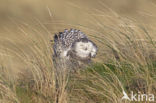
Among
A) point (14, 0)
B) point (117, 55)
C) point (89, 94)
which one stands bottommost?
point (89, 94)

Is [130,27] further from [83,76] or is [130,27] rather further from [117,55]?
[83,76]

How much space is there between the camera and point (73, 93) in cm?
429

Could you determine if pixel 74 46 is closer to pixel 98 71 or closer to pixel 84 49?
pixel 84 49

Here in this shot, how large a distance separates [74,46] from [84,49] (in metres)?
0.12

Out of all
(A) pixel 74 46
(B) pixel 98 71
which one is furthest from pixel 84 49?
(B) pixel 98 71

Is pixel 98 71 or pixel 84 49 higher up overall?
pixel 84 49

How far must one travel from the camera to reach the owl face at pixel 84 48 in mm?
4832

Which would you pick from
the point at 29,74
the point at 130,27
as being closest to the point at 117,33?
the point at 130,27

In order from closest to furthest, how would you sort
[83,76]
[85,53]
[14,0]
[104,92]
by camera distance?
[104,92]
[83,76]
[85,53]
[14,0]

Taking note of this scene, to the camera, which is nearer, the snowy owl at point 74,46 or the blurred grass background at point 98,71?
the blurred grass background at point 98,71

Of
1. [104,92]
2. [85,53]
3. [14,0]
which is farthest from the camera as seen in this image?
[14,0]

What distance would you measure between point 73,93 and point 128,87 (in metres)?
0.48

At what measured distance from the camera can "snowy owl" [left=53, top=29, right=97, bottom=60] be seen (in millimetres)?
4848

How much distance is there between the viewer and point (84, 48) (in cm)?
484
